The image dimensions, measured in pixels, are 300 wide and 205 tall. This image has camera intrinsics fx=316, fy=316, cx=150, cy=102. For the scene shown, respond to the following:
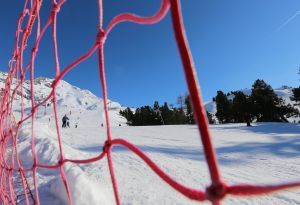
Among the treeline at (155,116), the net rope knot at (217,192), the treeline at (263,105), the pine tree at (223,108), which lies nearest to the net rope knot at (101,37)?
the net rope knot at (217,192)

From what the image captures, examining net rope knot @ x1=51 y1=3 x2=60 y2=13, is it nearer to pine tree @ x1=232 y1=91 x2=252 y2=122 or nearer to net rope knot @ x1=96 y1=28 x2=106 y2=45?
net rope knot @ x1=96 y1=28 x2=106 y2=45

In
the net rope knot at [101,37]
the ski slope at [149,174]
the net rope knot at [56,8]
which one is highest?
the net rope knot at [56,8]

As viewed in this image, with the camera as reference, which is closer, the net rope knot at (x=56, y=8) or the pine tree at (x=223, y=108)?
the net rope knot at (x=56, y=8)

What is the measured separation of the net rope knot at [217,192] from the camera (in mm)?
832

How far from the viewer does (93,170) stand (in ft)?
10.9

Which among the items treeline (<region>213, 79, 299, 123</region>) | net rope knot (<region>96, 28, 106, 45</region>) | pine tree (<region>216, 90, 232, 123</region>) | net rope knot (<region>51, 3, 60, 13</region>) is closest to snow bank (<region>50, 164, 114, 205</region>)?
net rope knot (<region>96, 28, 106, 45</region>)

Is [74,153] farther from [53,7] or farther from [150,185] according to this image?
[53,7]

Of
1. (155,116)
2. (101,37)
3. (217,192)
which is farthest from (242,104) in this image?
(217,192)

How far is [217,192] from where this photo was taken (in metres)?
0.83

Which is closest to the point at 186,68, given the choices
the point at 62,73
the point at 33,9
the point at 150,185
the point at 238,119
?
the point at 62,73

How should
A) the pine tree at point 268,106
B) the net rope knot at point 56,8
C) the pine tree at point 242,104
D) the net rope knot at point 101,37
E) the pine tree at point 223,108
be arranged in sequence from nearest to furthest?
the net rope knot at point 101,37 < the net rope knot at point 56,8 < the pine tree at point 268,106 < the pine tree at point 242,104 < the pine tree at point 223,108

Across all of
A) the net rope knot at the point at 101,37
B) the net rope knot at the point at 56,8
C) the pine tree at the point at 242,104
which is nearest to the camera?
the net rope knot at the point at 101,37

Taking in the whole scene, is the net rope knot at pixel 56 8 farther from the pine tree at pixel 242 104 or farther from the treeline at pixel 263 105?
the pine tree at pixel 242 104

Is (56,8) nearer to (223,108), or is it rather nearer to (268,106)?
(268,106)
